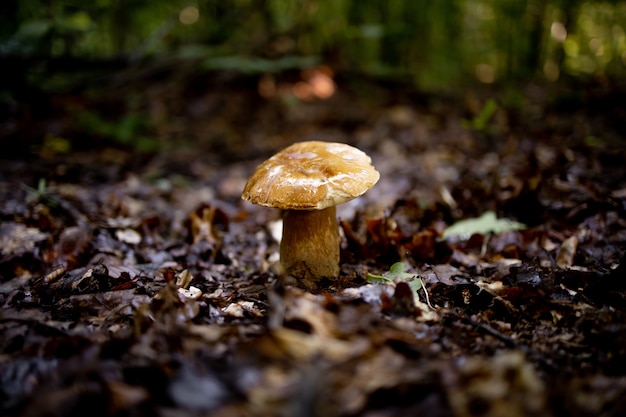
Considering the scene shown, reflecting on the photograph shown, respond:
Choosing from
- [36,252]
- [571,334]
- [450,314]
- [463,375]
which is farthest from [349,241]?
[36,252]

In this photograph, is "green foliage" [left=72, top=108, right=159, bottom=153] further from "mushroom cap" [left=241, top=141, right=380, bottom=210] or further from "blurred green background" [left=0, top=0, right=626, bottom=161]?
"mushroom cap" [left=241, top=141, right=380, bottom=210]

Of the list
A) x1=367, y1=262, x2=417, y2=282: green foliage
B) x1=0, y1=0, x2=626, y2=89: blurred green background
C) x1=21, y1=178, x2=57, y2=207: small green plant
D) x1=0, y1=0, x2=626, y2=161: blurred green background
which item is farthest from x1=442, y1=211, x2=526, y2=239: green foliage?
x1=0, y1=0, x2=626, y2=89: blurred green background

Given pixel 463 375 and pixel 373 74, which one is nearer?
pixel 463 375

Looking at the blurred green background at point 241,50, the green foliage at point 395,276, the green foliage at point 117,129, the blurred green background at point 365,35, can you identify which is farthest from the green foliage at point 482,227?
the blurred green background at point 365,35

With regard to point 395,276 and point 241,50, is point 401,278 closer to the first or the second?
point 395,276

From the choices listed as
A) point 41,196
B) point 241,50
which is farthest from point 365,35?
point 41,196

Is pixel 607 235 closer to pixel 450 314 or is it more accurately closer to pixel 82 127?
pixel 450 314

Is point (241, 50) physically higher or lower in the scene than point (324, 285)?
higher
